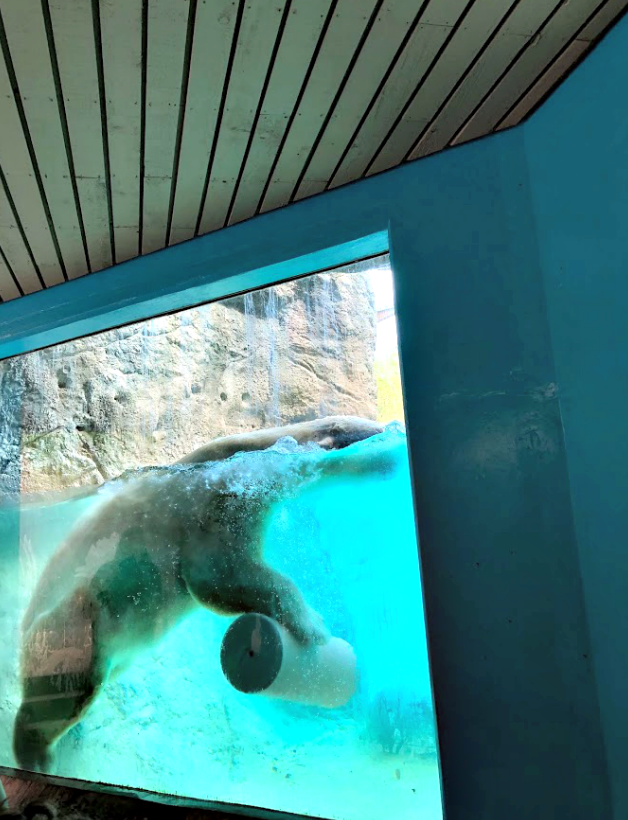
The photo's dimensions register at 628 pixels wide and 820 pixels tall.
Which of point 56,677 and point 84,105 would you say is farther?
point 56,677

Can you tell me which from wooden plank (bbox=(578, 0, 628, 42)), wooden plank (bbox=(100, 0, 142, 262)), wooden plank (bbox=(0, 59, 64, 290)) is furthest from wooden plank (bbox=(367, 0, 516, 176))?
wooden plank (bbox=(0, 59, 64, 290))

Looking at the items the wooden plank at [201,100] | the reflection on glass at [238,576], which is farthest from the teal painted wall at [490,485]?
the reflection on glass at [238,576]

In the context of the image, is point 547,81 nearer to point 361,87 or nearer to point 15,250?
point 361,87

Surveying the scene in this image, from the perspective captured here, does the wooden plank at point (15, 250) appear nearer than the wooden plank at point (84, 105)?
No

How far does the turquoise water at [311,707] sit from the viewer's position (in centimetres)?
282

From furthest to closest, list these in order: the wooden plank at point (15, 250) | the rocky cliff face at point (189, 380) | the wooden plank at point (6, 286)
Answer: the rocky cliff face at point (189, 380) < the wooden plank at point (6, 286) < the wooden plank at point (15, 250)

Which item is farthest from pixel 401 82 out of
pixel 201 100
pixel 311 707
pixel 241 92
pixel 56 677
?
pixel 56 677

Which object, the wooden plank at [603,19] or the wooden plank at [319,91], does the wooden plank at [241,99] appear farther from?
the wooden plank at [603,19]

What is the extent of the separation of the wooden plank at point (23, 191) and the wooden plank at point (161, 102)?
0.43 m

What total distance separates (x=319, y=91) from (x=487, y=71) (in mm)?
A: 544

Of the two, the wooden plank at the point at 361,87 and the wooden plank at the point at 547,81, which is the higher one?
the wooden plank at the point at 361,87

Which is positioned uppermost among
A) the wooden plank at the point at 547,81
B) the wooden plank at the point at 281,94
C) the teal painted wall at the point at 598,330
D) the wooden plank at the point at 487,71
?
the wooden plank at the point at 281,94

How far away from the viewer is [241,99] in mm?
2061

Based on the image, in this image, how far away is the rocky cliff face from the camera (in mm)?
4191
